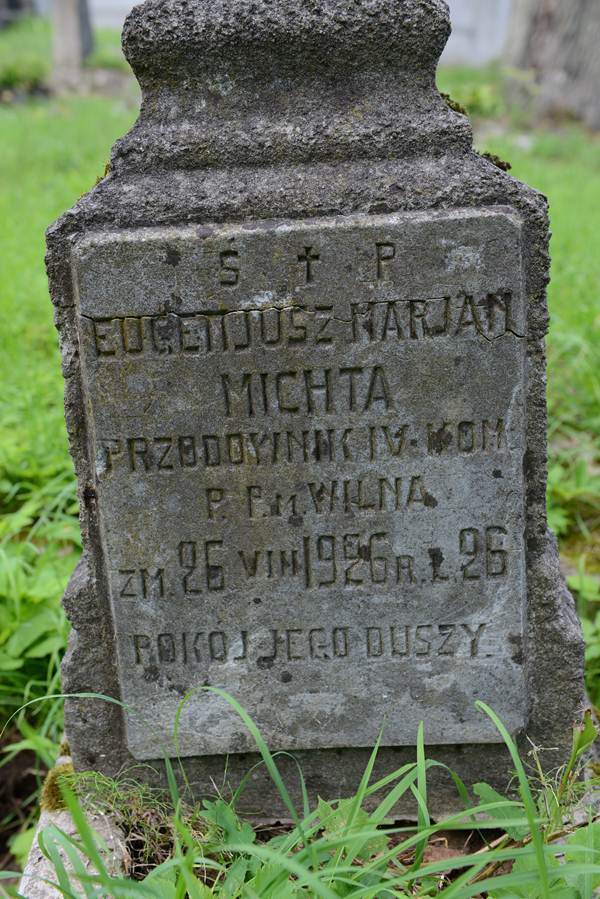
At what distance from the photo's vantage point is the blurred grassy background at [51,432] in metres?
2.57

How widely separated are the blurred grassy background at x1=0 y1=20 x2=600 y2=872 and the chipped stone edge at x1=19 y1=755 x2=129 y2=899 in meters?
0.33

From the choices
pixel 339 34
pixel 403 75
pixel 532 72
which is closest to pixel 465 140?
A: pixel 403 75

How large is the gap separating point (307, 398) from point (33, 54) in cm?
1697

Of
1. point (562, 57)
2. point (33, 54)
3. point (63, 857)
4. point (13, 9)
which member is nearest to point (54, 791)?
point (63, 857)

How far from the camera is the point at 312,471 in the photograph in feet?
5.94

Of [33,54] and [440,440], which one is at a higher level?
[440,440]

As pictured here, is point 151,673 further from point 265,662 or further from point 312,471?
point 312,471

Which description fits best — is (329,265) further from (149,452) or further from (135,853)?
(135,853)

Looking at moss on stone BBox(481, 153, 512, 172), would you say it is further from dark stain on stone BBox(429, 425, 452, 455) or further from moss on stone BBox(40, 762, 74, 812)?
moss on stone BBox(40, 762, 74, 812)

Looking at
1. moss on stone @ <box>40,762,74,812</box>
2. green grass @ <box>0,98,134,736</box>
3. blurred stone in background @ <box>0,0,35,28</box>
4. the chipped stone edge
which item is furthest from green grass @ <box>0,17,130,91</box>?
the chipped stone edge

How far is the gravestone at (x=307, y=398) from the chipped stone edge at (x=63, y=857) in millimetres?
164

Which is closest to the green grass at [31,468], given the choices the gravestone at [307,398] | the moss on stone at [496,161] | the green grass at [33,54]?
the gravestone at [307,398]

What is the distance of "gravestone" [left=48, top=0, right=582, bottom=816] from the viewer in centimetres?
170

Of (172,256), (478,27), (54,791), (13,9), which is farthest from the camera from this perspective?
(13,9)
